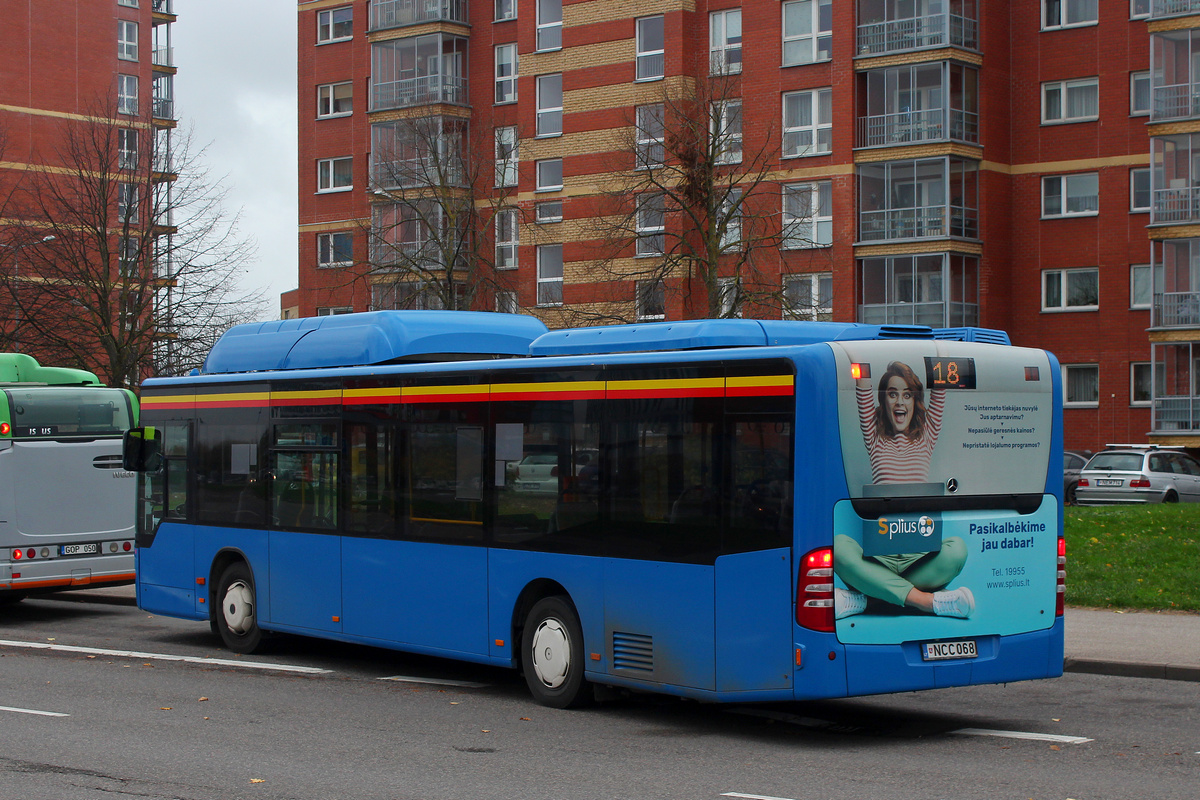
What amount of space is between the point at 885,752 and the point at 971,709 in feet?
6.73

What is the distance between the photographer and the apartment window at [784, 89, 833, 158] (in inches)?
1838

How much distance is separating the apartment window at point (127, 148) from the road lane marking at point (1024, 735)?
124 ft

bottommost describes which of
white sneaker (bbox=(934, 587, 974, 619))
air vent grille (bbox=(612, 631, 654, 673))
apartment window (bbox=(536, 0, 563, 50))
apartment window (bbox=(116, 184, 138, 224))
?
air vent grille (bbox=(612, 631, 654, 673))

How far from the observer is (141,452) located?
14.9 m

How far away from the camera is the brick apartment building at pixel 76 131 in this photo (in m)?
42.1

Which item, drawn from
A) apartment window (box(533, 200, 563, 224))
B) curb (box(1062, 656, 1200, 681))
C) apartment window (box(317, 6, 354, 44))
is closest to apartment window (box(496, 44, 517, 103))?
apartment window (box(533, 200, 563, 224))

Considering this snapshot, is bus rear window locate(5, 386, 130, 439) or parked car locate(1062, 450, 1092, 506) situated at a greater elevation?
bus rear window locate(5, 386, 130, 439)

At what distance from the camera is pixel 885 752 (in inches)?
350

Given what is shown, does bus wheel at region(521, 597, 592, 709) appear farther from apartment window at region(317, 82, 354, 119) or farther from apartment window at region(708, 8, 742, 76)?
apartment window at region(317, 82, 354, 119)

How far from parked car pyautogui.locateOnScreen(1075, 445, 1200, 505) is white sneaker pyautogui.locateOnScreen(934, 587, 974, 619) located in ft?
87.6

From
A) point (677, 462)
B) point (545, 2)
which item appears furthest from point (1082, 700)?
point (545, 2)

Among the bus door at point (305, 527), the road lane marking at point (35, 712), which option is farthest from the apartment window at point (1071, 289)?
the road lane marking at point (35, 712)

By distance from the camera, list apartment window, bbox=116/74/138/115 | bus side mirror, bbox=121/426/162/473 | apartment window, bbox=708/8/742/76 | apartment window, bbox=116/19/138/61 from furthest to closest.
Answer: apartment window, bbox=116/19/138/61, apartment window, bbox=116/74/138/115, apartment window, bbox=708/8/742/76, bus side mirror, bbox=121/426/162/473

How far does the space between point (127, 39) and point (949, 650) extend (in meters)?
75.8
